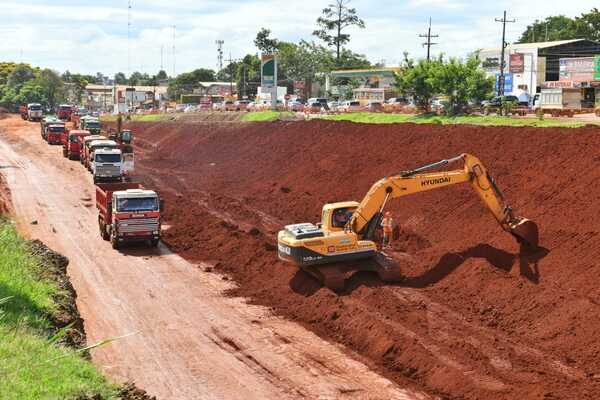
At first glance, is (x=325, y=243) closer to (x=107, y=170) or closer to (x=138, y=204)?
(x=138, y=204)

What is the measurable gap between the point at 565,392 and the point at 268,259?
1536 centimetres

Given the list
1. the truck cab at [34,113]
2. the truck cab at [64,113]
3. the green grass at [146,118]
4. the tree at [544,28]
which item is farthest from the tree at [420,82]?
the tree at [544,28]

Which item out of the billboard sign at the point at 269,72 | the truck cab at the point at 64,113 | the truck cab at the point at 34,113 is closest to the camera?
the billboard sign at the point at 269,72

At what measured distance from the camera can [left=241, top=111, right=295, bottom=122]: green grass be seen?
72.9 metres

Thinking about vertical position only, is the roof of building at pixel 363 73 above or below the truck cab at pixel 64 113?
above

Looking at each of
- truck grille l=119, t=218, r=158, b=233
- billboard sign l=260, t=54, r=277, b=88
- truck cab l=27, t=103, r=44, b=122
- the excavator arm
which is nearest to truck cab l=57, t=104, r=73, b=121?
truck cab l=27, t=103, r=44, b=122

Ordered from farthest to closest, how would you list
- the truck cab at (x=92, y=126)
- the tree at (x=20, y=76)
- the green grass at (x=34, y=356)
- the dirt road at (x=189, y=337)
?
the tree at (x=20, y=76)
the truck cab at (x=92, y=126)
the dirt road at (x=189, y=337)
the green grass at (x=34, y=356)

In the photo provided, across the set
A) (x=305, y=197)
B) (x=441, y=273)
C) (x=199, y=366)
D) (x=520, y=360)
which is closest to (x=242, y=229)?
(x=305, y=197)

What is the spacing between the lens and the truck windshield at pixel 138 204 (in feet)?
107

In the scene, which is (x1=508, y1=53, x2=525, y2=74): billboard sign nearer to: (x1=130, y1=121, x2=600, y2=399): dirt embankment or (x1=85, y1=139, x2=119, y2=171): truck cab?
(x1=130, y1=121, x2=600, y2=399): dirt embankment

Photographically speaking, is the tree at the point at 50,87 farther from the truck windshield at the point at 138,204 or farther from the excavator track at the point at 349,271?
the excavator track at the point at 349,271

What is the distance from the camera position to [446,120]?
51.0 m

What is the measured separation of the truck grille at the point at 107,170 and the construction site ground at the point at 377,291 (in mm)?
3031

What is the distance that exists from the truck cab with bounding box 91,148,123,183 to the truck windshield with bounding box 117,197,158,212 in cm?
1865
